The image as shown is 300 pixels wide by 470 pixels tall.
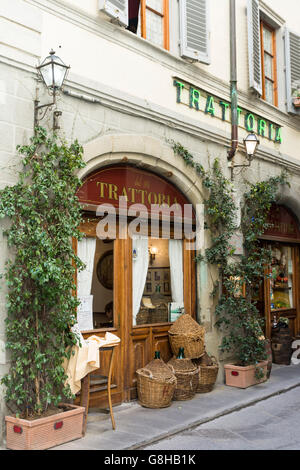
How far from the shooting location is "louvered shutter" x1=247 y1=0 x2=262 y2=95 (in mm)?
8953

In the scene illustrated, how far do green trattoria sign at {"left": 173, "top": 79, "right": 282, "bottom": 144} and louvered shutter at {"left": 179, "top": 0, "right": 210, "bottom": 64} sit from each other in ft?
1.60

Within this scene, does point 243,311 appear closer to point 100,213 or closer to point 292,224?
point 100,213

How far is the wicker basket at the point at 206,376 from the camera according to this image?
700 cm

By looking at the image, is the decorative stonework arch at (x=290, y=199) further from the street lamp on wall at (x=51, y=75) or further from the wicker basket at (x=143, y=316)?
the street lamp on wall at (x=51, y=75)

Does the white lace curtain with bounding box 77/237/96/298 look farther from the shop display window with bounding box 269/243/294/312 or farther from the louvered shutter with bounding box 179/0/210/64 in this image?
the shop display window with bounding box 269/243/294/312

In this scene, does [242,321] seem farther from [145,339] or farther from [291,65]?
[291,65]

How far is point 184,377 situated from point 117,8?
4726mm

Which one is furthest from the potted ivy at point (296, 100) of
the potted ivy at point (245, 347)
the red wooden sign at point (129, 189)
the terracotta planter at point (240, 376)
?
the terracotta planter at point (240, 376)

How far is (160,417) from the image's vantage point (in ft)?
19.0

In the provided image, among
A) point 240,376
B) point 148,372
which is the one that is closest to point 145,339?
point 148,372

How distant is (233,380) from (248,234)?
7.52 ft

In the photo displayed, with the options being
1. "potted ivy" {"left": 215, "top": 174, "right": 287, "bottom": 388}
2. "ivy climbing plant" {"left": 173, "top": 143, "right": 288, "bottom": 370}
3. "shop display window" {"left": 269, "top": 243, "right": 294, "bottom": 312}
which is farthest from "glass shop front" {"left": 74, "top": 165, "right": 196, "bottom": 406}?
"shop display window" {"left": 269, "top": 243, "right": 294, "bottom": 312}
